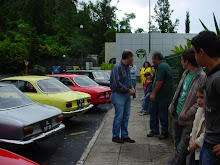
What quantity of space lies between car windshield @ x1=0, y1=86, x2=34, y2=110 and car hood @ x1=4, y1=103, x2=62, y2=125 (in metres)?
0.16

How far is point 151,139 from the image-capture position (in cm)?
609

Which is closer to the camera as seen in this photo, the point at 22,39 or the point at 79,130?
the point at 79,130

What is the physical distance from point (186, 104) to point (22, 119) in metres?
2.88

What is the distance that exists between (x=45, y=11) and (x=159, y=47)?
42.9m

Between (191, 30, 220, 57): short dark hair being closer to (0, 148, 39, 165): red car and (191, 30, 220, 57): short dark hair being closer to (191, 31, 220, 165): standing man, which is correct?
(191, 31, 220, 165): standing man

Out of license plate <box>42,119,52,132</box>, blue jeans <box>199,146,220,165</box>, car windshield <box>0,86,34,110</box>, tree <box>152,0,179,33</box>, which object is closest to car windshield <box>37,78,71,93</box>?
car windshield <box>0,86,34,110</box>

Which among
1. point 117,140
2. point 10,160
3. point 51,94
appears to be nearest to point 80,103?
point 51,94

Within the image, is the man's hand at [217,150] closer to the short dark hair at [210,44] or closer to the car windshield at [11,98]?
the short dark hair at [210,44]

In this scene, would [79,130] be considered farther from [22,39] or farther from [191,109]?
[22,39]

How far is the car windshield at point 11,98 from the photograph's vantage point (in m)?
5.34

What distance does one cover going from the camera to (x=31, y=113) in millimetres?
5219

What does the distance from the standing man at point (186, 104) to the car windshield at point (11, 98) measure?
3296 mm

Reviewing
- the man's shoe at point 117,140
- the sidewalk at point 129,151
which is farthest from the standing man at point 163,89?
the man's shoe at point 117,140

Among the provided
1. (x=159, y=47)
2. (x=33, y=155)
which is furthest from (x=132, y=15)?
(x=33, y=155)
